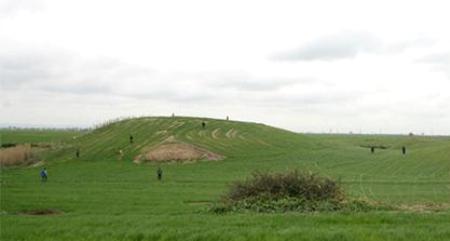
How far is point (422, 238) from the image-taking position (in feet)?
55.0

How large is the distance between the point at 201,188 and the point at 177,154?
26.3 metres

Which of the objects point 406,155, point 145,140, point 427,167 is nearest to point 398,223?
point 427,167

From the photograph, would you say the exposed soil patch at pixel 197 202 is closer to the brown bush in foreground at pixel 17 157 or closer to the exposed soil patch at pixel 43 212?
the exposed soil patch at pixel 43 212

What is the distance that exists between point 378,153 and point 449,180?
2490 centimetres

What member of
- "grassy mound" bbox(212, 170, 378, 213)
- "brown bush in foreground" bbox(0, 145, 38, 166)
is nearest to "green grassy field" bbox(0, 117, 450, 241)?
"grassy mound" bbox(212, 170, 378, 213)

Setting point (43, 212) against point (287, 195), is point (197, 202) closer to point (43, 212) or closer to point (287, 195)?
point (43, 212)

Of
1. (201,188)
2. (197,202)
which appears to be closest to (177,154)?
(201,188)

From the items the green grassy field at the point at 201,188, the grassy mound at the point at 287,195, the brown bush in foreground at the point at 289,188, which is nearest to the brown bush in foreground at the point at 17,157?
the green grassy field at the point at 201,188

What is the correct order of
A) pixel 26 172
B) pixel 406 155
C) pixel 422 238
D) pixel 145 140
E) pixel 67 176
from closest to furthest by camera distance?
pixel 422 238
pixel 67 176
pixel 26 172
pixel 406 155
pixel 145 140

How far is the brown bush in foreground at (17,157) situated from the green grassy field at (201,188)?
2747 millimetres

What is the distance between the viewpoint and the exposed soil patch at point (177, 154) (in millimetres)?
68500

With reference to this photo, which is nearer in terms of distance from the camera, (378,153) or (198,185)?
(198,185)

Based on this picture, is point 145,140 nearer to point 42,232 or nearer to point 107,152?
point 107,152

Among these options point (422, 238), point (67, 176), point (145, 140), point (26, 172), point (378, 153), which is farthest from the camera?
point (145, 140)
